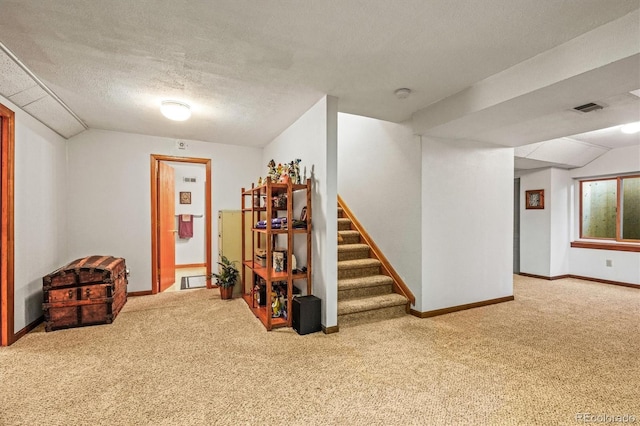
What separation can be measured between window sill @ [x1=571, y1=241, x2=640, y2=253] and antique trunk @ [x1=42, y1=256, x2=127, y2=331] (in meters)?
7.86

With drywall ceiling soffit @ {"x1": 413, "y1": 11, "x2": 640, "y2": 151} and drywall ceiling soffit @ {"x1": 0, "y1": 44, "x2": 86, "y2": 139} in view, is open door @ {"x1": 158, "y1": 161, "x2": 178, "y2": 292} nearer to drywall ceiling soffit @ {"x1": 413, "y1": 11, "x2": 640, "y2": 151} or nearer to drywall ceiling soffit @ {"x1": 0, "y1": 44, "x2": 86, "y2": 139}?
drywall ceiling soffit @ {"x1": 0, "y1": 44, "x2": 86, "y2": 139}

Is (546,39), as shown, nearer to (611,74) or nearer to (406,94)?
(611,74)

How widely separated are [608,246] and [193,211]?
8.48 m

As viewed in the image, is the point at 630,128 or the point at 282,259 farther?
the point at 630,128

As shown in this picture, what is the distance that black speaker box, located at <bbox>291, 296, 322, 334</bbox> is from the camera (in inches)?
117

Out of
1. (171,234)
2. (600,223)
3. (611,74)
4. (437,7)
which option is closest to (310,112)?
(437,7)

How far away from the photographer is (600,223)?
579 cm

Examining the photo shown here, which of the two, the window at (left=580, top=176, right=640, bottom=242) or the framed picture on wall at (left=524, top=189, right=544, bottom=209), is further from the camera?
the framed picture on wall at (left=524, top=189, right=544, bottom=209)

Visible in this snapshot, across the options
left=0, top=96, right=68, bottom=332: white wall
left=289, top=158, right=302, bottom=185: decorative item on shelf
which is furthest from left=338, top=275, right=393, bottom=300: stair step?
left=0, top=96, right=68, bottom=332: white wall

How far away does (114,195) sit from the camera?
434 centimetres

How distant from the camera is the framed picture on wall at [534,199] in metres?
5.87

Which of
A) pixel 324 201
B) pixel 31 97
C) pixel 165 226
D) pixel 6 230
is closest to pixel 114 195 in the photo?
pixel 165 226

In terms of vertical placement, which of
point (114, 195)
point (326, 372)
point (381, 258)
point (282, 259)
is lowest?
point (326, 372)

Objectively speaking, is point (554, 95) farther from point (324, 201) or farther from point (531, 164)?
point (531, 164)
